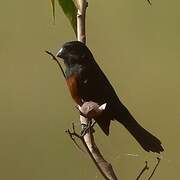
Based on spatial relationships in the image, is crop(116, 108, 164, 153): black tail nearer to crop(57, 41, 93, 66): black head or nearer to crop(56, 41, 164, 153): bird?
crop(56, 41, 164, 153): bird

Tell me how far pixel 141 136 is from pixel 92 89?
113mm

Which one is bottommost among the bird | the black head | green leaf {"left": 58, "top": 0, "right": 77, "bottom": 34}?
the bird

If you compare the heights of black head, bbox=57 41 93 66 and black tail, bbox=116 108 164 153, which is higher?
black head, bbox=57 41 93 66

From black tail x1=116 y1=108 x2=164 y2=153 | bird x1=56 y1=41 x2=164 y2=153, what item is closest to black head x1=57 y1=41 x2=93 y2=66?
bird x1=56 y1=41 x2=164 y2=153

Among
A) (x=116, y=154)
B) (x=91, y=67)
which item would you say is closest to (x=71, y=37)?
(x=116, y=154)

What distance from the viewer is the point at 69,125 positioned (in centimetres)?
165

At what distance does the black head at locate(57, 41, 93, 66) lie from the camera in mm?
919

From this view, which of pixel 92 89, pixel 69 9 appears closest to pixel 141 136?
pixel 92 89

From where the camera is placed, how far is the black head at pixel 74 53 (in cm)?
92

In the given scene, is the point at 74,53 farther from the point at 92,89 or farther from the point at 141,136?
the point at 141,136

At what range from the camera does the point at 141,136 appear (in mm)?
966

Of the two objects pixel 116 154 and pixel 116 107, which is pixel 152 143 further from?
pixel 116 154

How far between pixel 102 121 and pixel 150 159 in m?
0.71

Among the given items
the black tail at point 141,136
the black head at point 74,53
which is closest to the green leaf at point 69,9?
the black head at point 74,53
